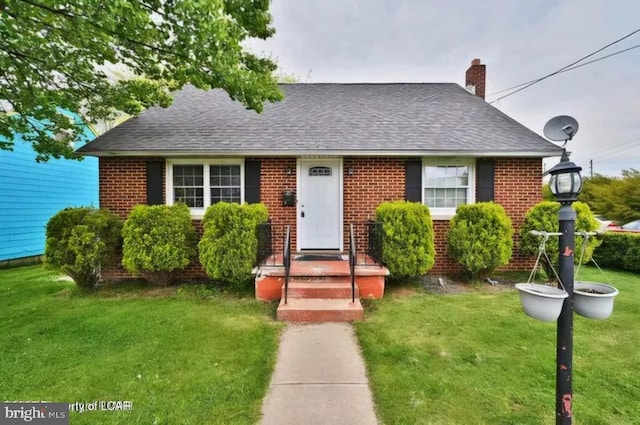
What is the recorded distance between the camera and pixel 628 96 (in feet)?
38.3

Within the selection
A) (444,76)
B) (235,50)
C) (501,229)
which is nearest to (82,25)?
(235,50)

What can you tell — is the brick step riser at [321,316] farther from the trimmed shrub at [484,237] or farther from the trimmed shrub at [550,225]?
the trimmed shrub at [550,225]

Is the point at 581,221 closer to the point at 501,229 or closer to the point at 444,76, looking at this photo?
the point at 501,229

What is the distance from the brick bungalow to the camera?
659cm

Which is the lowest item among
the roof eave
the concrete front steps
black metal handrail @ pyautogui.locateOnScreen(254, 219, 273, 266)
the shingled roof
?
the concrete front steps

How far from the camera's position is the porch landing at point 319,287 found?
14.8 feet

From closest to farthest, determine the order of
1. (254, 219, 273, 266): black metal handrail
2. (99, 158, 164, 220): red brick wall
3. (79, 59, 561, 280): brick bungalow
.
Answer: (254, 219, 273, 266): black metal handrail
(79, 59, 561, 280): brick bungalow
(99, 158, 164, 220): red brick wall

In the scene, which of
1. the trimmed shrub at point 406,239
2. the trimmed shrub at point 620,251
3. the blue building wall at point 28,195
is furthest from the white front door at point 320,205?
the blue building wall at point 28,195

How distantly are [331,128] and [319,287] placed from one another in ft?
13.3

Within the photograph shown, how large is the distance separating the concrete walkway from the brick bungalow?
340cm

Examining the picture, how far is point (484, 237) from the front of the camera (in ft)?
19.4

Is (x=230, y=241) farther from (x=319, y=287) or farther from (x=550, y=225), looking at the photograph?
(x=550, y=225)

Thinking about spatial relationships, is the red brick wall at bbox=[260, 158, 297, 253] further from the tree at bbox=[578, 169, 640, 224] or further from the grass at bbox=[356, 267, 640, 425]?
the tree at bbox=[578, 169, 640, 224]

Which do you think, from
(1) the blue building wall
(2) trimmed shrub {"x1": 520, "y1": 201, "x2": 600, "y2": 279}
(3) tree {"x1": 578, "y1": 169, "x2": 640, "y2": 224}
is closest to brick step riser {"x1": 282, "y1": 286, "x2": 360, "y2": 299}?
(2) trimmed shrub {"x1": 520, "y1": 201, "x2": 600, "y2": 279}
